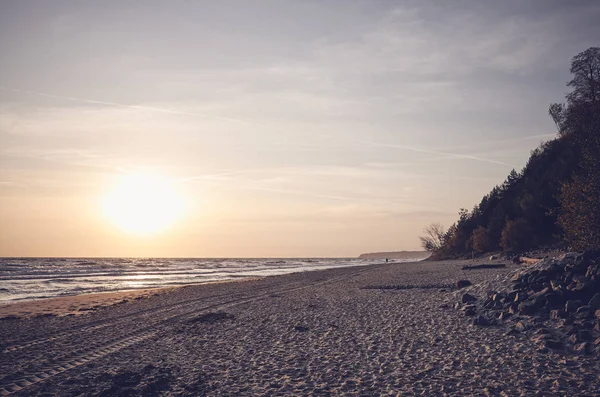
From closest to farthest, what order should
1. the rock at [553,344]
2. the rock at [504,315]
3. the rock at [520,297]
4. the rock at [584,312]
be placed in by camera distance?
1. the rock at [553,344]
2. the rock at [584,312]
3. the rock at [504,315]
4. the rock at [520,297]

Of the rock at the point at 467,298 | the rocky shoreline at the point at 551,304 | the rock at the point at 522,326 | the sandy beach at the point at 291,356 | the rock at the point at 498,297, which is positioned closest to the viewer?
the sandy beach at the point at 291,356

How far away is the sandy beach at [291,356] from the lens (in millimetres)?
9727

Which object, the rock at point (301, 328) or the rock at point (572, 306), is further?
the rock at point (301, 328)

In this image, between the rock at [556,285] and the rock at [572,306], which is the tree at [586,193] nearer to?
the rock at [556,285]

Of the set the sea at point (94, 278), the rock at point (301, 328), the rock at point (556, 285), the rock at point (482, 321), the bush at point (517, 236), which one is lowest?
the sea at point (94, 278)

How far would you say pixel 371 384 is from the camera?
9.73 meters

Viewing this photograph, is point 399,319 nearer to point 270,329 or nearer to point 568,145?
point 270,329

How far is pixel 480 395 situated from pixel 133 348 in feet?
38.4

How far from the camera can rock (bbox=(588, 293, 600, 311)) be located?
13258 mm

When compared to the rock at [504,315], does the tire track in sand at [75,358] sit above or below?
below

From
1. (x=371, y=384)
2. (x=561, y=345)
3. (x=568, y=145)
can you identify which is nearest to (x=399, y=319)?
(x=561, y=345)

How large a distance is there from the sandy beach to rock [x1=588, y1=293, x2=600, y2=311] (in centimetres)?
286

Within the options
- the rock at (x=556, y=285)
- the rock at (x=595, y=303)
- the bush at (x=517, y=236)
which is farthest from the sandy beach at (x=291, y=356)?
the bush at (x=517, y=236)

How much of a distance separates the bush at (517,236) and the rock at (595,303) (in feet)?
156
